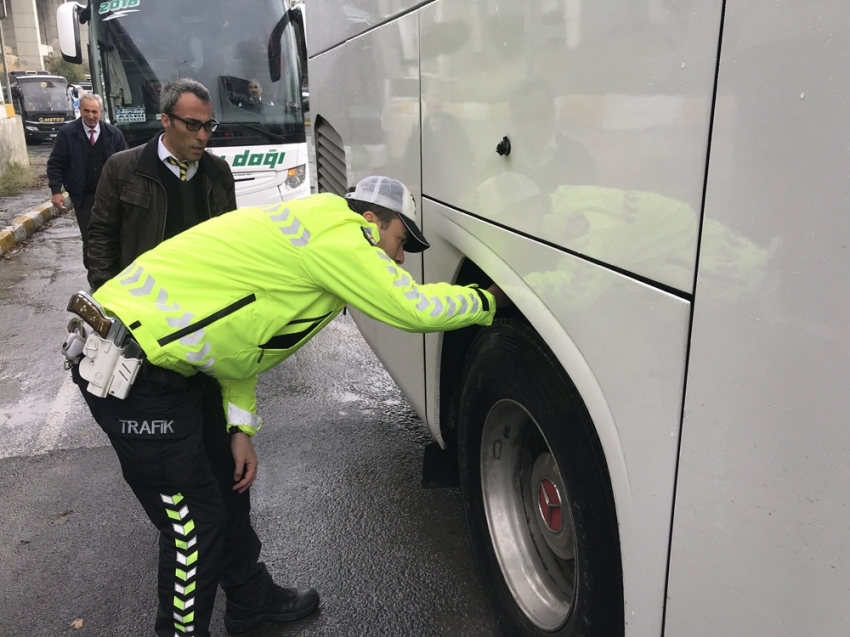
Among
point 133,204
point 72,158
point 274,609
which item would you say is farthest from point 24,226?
point 274,609

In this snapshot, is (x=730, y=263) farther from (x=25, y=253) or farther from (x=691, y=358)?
(x=25, y=253)

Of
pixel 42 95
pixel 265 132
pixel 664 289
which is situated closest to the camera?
pixel 664 289

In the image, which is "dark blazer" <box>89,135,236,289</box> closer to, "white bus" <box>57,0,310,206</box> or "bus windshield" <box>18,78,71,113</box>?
"white bus" <box>57,0,310,206</box>

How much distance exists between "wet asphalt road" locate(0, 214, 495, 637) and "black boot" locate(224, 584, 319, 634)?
0.13 ft

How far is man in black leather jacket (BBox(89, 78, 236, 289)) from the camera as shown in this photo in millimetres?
3033

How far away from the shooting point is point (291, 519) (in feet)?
10.4

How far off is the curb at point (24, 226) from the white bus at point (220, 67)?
115 inches

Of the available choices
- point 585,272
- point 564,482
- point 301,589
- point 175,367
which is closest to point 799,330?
point 585,272

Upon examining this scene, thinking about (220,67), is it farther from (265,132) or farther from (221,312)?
(221,312)

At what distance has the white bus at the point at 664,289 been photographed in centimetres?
92

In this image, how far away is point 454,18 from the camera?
1976 millimetres

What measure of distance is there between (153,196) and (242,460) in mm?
1401

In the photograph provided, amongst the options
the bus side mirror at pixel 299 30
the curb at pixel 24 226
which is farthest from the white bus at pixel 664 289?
the curb at pixel 24 226

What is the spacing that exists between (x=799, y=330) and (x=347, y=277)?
3.80 feet
